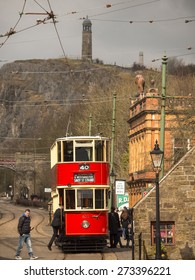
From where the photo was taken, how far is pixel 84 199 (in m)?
18.1

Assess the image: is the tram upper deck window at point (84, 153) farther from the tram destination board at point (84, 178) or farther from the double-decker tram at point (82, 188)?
the tram destination board at point (84, 178)

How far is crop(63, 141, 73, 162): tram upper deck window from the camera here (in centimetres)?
1752

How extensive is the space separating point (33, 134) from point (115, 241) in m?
5.34

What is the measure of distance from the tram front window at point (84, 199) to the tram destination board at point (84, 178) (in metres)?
0.22

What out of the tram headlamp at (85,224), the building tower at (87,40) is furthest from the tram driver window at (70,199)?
the building tower at (87,40)

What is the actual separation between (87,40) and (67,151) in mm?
3668

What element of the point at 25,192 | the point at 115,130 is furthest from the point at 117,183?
the point at 25,192

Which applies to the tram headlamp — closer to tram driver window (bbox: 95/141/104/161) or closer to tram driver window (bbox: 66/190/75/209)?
tram driver window (bbox: 66/190/75/209)

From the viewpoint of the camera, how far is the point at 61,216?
17.8 meters

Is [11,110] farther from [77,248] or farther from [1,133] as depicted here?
[77,248]

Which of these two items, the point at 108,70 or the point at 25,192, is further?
the point at 25,192

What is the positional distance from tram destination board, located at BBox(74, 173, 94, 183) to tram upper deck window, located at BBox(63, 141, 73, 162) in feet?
1.54
